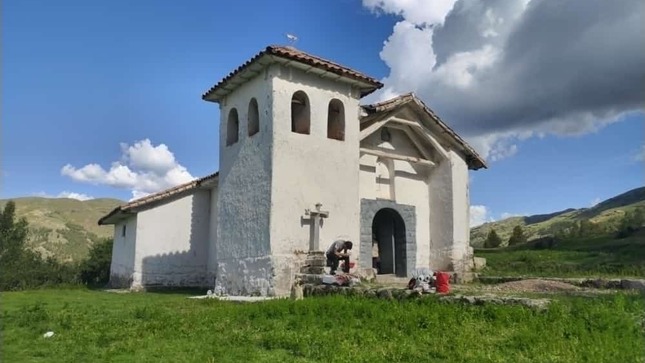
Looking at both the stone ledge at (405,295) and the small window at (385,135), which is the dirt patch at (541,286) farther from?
the small window at (385,135)

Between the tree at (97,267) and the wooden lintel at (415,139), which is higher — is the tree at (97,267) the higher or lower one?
the lower one

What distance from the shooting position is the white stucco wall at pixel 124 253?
62.8 feet

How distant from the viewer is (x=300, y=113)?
16219 millimetres

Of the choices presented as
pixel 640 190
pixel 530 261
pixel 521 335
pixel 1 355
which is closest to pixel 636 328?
pixel 521 335

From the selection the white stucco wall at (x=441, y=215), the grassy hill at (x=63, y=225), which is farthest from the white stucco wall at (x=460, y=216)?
the grassy hill at (x=63, y=225)

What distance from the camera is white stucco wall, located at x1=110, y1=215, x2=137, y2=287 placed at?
19.2 metres

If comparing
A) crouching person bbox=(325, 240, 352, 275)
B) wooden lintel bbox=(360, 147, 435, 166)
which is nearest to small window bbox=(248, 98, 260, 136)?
wooden lintel bbox=(360, 147, 435, 166)

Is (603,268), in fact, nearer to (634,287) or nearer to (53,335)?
(634,287)

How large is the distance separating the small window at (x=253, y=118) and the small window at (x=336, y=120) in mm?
2228

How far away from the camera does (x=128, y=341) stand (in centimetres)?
723

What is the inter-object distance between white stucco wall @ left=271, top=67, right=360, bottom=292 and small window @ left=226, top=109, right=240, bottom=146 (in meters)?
3.14

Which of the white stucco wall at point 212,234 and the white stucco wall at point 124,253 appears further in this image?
the white stucco wall at point 212,234

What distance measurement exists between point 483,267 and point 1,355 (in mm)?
16544

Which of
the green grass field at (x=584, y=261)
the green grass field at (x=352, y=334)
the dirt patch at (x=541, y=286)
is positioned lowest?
the green grass field at (x=352, y=334)
